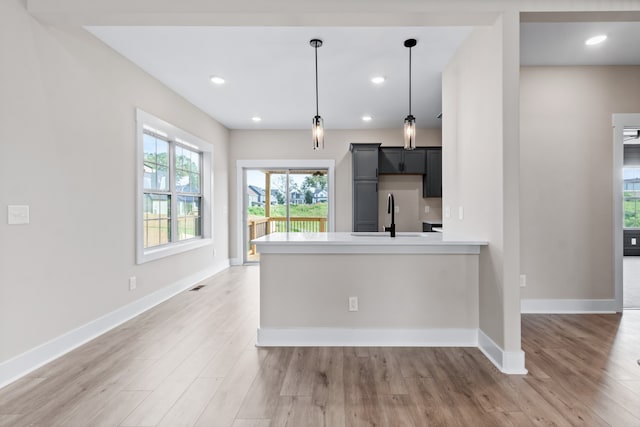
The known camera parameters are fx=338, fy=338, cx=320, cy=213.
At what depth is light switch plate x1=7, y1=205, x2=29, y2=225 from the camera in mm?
2270

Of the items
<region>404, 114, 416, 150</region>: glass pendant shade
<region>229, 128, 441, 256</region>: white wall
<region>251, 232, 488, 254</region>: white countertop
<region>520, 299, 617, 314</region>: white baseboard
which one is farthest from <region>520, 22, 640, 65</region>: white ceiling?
<region>229, 128, 441, 256</region>: white wall

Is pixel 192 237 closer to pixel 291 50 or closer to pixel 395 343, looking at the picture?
pixel 291 50

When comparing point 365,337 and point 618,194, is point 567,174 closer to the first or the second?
point 618,194

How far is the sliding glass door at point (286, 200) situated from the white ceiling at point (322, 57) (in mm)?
1875

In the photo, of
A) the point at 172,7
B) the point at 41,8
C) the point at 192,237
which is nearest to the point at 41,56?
the point at 41,8

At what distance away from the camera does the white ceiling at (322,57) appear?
116 inches

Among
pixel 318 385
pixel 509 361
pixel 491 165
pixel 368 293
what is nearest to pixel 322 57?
pixel 491 165

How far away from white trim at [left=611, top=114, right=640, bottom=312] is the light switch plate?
18.0 feet

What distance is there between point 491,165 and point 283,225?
471 centimetres

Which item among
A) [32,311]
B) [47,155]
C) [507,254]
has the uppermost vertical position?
[47,155]

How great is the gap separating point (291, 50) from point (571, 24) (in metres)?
2.42

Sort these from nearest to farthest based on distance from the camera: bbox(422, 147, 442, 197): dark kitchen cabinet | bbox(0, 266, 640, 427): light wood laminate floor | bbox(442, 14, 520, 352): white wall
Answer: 1. bbox(0, 266, 640, 427): light wood laminate floor
2. bbox(442, 14, 520, 352): white wall
3. bbox(422, 147, 442, 197): dark kitchen cabinet

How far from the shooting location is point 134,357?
8.58 feet

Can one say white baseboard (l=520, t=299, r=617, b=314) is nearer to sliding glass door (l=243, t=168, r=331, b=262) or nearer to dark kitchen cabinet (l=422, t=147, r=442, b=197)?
dark kitchen cabinet (l=422, t=147, r=442, b=197)
